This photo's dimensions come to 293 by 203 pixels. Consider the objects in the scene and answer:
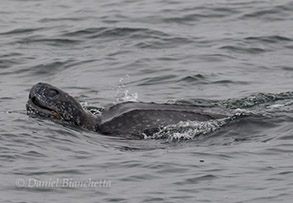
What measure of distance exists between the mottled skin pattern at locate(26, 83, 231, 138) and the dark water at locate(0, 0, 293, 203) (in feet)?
0.53

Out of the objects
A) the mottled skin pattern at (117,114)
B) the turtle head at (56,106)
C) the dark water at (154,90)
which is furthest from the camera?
the turtle head at (56,106)

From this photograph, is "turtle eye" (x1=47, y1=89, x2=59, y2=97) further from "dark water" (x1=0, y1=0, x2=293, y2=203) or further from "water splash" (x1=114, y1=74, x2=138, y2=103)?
"water splash" (x1=114, y1=74, x2=138, y2=103)

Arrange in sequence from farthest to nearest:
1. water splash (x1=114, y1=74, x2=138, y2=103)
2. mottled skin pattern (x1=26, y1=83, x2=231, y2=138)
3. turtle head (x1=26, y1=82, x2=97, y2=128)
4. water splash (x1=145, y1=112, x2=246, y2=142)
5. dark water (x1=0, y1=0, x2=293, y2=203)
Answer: water splash (x1=114, y1=74, x2=138, y2=103), turtle head (x1=26, y1=82, x2=97, y2=128), mottled skin pattern (x1=26, y1=83, x2=231, y2=138), water splash (x1=145, y1=112, x2=246, y2=142), dark water (x1=0, y1=0, x2=293, y2=203)

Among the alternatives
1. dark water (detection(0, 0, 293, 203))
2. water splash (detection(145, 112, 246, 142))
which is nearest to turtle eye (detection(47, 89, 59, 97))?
dark water (detection(0, 0, 293, 203))

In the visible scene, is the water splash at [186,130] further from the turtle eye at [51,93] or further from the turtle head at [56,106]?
the turtle eye at [51,93]

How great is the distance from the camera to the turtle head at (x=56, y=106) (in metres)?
9.51

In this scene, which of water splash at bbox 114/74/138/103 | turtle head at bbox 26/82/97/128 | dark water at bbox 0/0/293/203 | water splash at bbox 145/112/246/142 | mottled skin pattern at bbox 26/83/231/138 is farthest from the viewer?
water splash at bbox 114/74/138/103

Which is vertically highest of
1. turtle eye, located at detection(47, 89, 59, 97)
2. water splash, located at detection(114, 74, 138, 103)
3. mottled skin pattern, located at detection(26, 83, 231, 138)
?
turtle eye, located at detection(47, 89, 59, 97)

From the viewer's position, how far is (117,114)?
9.41m

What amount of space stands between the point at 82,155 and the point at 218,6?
32.2 ft

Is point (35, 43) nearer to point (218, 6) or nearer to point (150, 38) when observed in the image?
point (150, 38)

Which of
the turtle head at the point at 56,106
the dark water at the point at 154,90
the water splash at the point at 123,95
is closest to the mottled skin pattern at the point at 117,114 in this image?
the turtle head at the point at 56,106

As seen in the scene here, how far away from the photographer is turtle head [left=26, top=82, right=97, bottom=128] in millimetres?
9508

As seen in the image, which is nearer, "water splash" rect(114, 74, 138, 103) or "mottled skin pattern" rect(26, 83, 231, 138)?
"mottled skin pattern" rect(26, 83, 231, 138)
